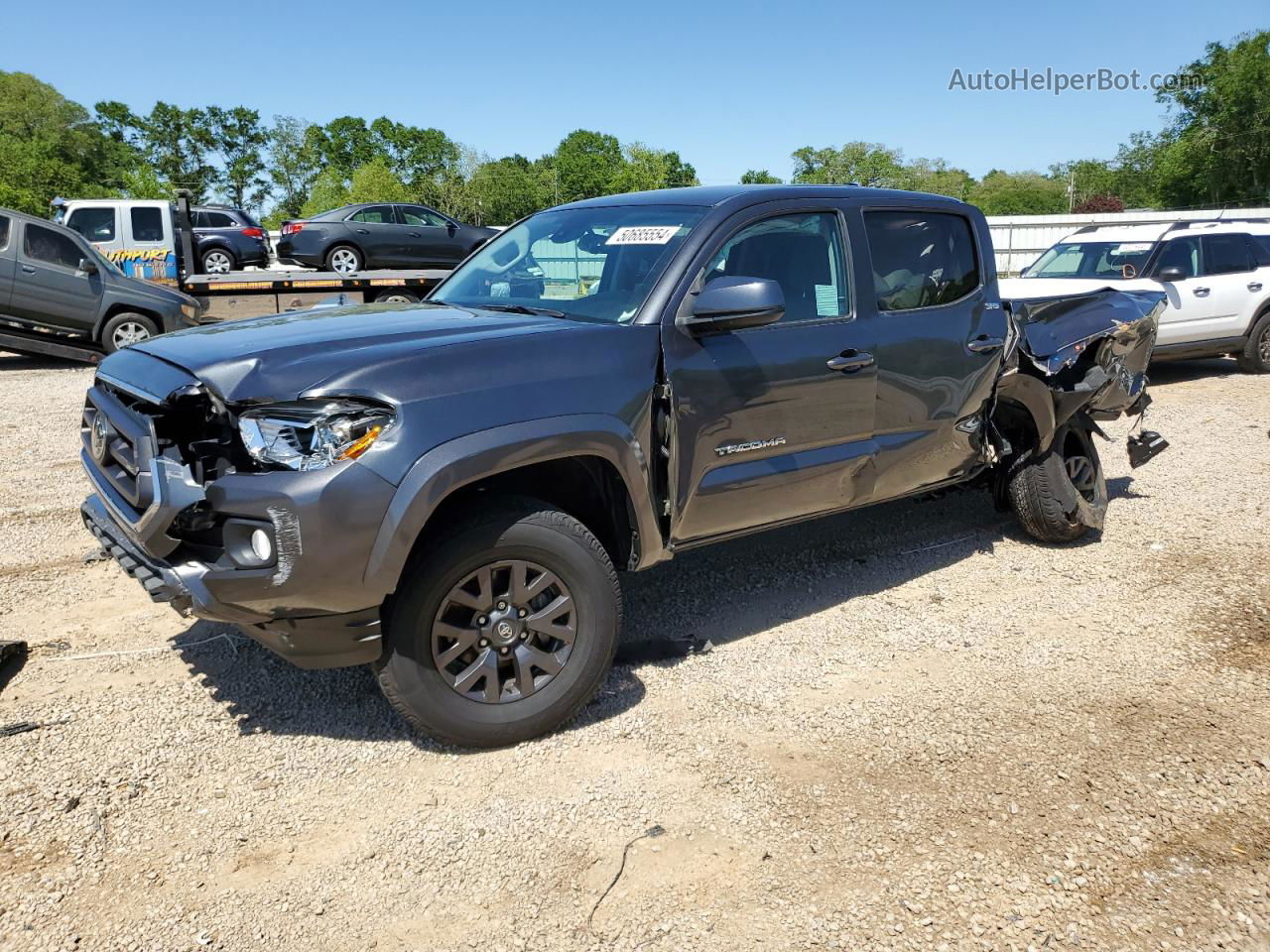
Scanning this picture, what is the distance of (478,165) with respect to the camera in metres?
78.1

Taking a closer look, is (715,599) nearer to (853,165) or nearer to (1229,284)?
(1229,284)

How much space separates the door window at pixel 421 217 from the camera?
19.7m

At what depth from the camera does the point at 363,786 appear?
3.27 m

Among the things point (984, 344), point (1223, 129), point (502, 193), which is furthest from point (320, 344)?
point (502, 193)

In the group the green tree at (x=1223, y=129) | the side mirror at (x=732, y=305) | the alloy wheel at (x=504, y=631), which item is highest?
the green tree at (x=1223, y=129)

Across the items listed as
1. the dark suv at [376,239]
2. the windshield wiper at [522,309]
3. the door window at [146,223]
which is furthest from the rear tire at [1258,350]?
the door window at [146,223]

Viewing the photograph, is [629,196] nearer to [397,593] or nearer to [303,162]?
[397,593]

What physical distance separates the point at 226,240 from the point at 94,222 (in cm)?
660

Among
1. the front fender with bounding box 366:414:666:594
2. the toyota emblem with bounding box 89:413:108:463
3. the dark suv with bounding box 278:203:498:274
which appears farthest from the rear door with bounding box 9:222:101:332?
the front fender with bounding box 366:414:666:594

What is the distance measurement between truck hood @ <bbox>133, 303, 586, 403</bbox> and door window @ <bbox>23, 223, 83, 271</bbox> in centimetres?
1016

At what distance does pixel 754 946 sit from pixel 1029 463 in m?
3.84

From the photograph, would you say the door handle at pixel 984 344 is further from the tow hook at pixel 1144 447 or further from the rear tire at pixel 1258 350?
the rear tire at pixel 1258 350

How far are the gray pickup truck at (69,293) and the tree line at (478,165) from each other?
9435mm

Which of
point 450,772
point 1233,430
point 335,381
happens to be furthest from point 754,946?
point 1233,430
